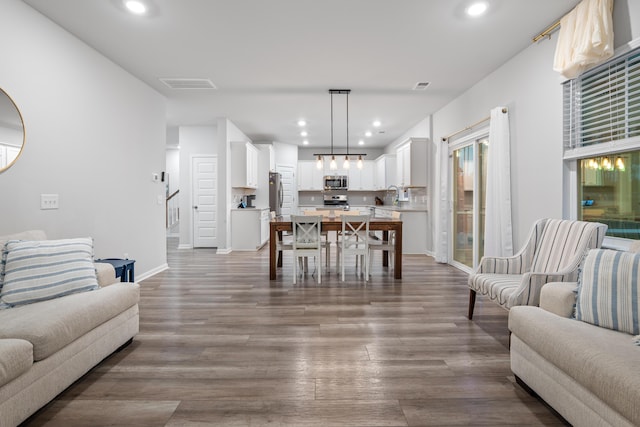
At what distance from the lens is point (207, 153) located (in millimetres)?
7559

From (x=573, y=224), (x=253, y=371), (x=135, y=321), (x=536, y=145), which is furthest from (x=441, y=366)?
(x=536, y=145)

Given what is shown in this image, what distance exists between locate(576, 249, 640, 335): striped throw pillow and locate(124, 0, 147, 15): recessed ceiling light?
3.73 metres

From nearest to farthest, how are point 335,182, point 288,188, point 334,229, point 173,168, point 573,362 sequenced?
point 573,362 < point 334,229 < point 288,188 < point 335,182 < point 173,168

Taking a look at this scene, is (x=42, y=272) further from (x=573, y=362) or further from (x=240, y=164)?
(x=240, y=164)

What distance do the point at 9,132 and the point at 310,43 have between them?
2.71 meters

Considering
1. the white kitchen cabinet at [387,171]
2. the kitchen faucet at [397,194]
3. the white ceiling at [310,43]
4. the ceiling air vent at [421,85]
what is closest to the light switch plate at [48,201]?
the white ceiling at [310,43]

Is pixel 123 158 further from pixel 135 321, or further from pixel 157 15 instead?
pixel 135 321

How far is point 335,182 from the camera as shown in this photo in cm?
966

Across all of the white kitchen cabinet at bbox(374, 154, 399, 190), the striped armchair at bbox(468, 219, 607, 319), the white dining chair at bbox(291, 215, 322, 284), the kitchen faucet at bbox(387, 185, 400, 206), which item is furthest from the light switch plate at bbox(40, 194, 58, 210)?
the kitchen faucet at bbox(387, 185, 400, 206)

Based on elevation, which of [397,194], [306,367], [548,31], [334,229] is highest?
[548,31]

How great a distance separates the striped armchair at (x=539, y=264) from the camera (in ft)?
7.79

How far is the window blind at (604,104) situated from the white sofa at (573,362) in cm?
145

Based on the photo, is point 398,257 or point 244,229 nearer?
point 398,257

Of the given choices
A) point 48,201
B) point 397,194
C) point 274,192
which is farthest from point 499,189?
point 274,192
